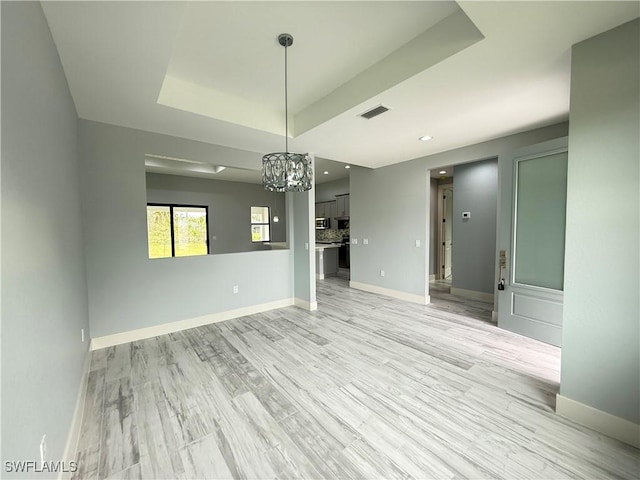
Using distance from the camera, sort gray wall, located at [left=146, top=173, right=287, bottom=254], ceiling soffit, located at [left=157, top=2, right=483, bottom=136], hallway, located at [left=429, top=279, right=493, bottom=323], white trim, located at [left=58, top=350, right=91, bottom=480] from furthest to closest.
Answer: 1. gray wall, located at [left=146, top=173, right=287, bottom=254]
2. hallway, located at [left=429, top=279, right=493, bottom=323]
3. ceiling soffit, located at [left=157, top=2, right=483, bottom=136]
4. white trim, located at [left=58, top=350, right=91, bottom=480]

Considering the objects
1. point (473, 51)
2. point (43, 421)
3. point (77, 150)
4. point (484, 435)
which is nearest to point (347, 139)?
point (473, 51)

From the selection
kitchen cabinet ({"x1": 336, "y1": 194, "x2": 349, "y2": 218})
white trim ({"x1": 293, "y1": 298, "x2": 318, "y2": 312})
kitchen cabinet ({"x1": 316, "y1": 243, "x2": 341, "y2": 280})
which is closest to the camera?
white trim ({"x1": 293, "y1": 298, "x2": 318, "y2": 312})

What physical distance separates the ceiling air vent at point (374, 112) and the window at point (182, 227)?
582cm

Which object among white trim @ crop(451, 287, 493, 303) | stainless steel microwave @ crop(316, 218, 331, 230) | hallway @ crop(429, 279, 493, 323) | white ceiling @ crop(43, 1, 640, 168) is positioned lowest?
hallway @ crop(429, 279, 493, 323)

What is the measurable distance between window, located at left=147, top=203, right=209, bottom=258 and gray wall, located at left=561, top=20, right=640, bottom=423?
23.6 feet

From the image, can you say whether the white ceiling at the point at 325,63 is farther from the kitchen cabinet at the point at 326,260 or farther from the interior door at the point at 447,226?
the kitchen cabinet at the point at 326,260

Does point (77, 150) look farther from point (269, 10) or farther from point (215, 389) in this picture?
point (215, 389)

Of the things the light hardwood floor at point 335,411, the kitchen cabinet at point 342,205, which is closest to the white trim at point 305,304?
the light hardwood floor at point 335,411

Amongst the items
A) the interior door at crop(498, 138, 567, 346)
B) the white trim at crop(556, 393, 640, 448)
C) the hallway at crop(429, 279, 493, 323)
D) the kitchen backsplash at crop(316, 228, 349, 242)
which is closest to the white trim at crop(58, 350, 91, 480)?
the white trim at crop(556, 393, 640, 448)

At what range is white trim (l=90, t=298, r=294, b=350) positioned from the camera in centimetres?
308

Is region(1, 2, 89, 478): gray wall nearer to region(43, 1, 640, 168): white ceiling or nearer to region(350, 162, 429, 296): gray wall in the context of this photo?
region(43, 1, 640, 168): white ceiling

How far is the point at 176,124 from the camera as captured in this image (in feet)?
9.99

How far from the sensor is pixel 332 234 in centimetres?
873

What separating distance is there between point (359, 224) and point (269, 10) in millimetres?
4471
